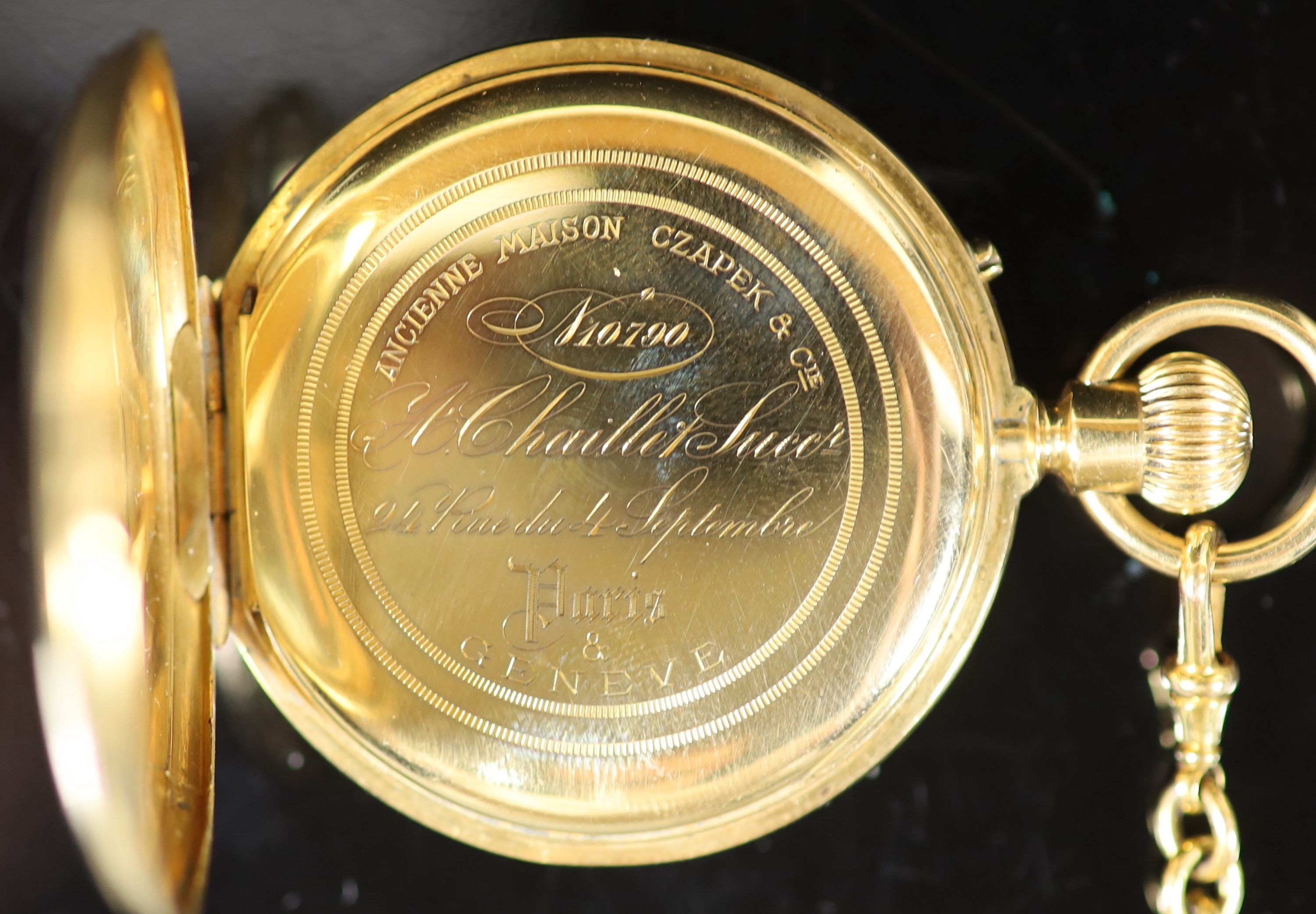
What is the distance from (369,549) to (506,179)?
0.19 m

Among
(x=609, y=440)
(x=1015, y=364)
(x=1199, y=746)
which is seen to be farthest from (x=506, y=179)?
(x=1199, y=746)

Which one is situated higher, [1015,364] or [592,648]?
[1015,364]

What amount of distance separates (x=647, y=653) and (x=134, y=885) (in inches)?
9.0

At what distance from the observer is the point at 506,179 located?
44 centimetres

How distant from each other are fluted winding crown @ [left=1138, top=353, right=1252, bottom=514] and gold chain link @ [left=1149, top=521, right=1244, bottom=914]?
0.03m

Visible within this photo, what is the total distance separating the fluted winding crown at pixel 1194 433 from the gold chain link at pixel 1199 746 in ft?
0.11

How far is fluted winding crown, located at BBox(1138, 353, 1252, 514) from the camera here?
1.43 feet

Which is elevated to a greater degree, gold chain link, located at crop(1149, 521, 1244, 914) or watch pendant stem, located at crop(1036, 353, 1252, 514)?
watch pendant stem, located at crop(1036, 353, 1252, 514)

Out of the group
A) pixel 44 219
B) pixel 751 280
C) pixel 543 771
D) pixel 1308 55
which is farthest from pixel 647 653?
pixel 1308 55

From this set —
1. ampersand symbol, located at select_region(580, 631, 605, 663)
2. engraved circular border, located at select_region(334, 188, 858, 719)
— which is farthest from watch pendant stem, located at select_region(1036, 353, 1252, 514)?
ampersand symbol, located at select_region(580, 631, 605, 663)

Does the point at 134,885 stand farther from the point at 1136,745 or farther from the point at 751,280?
the point at 1136,745

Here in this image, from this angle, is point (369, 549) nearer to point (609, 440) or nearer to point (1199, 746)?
point (609, 440)

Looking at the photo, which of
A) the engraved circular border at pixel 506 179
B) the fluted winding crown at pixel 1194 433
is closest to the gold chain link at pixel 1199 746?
the fluted winding crown at pixel 1194 433

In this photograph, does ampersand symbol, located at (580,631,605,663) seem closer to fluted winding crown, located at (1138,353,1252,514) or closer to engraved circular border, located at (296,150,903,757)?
engraved circular border, located at (296,150,903,757)
